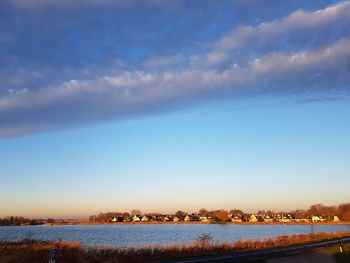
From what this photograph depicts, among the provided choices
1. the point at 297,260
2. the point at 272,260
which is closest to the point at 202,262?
the point at 272,260

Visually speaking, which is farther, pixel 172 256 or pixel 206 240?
pixel 206 240

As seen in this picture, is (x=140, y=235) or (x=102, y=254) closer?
(x=102, y=254)

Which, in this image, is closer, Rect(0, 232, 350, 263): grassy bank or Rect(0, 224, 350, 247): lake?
Rect(0, 232, 350, 263): grassy bank

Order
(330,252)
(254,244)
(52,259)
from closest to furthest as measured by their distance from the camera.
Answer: (52,259)
(330,252)
(254,244)

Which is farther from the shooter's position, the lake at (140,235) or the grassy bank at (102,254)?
the lake at (140,235)

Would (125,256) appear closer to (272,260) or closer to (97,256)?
(97,256)

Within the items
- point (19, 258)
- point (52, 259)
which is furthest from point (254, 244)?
point (52, 259)

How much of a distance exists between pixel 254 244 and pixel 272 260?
1660cm

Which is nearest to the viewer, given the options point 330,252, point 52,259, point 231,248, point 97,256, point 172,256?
point 52,259

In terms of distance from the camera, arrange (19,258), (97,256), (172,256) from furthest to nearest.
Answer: (172,256), (97,256), (19,258)

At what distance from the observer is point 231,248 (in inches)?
1581

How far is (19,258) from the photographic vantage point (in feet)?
86.6

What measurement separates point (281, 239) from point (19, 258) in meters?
36.7

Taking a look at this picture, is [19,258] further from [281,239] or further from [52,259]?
[281,239]
